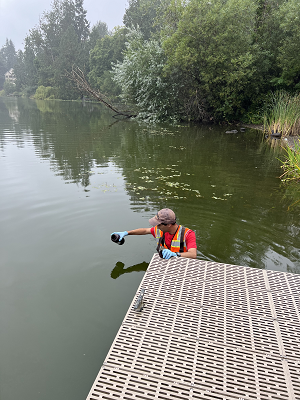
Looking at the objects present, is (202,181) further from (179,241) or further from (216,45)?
(216,45)

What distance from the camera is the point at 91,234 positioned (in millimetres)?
6395

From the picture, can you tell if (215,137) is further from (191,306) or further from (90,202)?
(191,306)

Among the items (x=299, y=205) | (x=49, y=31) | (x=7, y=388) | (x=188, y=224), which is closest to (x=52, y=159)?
(x=188, y=224)

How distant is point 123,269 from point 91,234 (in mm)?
1421

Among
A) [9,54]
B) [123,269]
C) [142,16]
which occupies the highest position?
[9,54]

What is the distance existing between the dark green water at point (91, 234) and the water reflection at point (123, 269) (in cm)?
3

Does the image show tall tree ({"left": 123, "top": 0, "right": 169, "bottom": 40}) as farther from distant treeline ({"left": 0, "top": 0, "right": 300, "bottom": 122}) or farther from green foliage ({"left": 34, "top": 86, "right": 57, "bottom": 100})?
distant treeline ({"left": 0, "top": 0, "right": 300, "bottom": 122})

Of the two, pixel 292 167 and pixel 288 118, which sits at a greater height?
pixel 288 118

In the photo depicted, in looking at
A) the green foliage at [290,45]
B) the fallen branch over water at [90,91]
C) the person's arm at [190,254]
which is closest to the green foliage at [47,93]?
the fallen branch over water at [90,91]

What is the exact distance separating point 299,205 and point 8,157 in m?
11.2

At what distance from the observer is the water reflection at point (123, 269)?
5195 mm

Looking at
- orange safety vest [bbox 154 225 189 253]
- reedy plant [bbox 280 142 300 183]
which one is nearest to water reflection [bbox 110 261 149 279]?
orange safety vest [bbox 154 225 189 253]

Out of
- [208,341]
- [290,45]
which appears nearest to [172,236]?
Result: [208,341]

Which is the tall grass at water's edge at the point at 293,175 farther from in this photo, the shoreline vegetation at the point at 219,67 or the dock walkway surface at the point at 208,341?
the shoreline vegetation at the point at 219,67
